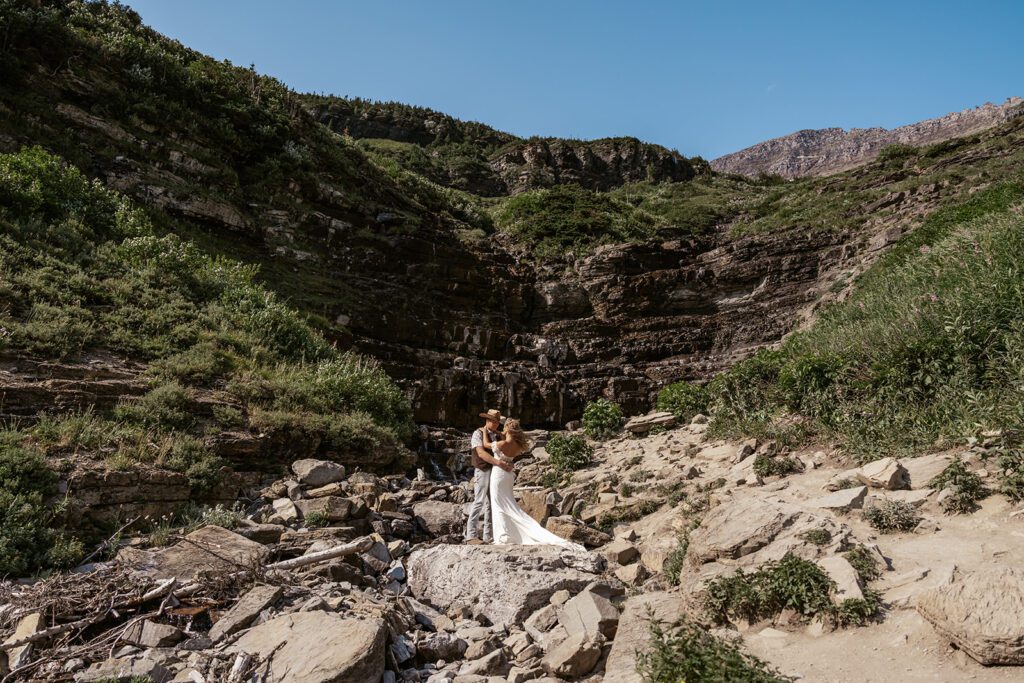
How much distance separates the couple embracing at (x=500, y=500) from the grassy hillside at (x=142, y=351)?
3.27 meters

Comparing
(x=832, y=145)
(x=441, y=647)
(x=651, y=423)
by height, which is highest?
(x=832, y=145)

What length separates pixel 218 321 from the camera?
11430 mm

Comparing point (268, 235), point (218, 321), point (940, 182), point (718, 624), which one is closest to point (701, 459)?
point (718, 624)

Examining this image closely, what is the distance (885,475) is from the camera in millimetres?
5770

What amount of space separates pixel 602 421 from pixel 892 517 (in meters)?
11.0

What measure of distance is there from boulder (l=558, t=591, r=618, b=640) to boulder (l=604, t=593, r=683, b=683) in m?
0.09

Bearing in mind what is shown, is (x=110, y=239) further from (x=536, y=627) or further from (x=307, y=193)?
(x=536, y=627)

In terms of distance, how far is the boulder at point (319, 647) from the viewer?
12.3 ft

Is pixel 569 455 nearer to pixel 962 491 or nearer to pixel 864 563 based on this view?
pixel 962 491

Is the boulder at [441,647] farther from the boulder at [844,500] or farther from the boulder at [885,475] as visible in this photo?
the boulder at [885,475]

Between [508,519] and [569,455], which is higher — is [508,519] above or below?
above

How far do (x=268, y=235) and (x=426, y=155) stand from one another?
3171 cm

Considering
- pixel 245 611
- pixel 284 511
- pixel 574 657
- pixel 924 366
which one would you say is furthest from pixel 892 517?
pixel 284 511

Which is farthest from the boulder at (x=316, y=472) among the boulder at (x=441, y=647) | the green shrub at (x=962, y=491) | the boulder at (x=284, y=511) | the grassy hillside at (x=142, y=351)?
the green shrub at (x=962, y=491)
